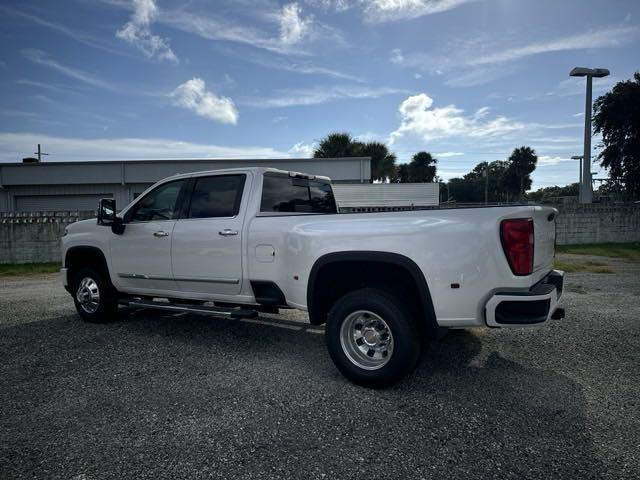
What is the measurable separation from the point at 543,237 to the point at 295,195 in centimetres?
277

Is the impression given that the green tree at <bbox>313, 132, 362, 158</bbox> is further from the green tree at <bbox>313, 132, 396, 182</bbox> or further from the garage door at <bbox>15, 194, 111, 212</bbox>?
the garage door at <bbox>15, 194, 111, 212</bbox>

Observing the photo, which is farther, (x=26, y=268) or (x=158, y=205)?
(x=26, y=268)

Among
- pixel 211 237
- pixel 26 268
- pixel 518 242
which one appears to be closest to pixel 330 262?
pixel 518 242

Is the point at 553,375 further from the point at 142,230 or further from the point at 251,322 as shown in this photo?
the point at 142,230

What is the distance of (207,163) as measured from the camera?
963 inches

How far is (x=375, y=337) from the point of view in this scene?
3762 millimetres

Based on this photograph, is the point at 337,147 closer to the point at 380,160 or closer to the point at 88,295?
the point at 380,160

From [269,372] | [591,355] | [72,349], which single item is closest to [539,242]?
[591,355]

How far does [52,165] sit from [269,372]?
25.2m

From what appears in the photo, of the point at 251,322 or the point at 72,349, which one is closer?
the point at 72,349

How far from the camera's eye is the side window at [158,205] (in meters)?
5.38

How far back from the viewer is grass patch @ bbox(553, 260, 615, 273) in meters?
11.1

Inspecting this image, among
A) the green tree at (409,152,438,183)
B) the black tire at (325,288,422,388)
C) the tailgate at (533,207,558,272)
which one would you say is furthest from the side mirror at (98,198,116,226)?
the green tree at (409,152,438,183)

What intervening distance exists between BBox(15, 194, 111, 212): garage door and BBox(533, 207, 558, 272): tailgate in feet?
81.3
